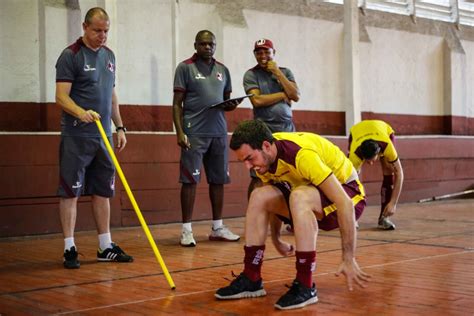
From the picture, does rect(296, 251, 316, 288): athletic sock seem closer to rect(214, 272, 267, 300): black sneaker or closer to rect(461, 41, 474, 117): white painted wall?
rect(214, 272, 267, 300): black sneaker

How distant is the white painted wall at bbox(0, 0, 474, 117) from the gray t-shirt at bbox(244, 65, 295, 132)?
72.7 inches

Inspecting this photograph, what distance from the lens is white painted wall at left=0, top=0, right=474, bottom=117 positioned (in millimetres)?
7324

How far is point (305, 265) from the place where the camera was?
362 cm

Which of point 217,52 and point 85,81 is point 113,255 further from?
point 217,52

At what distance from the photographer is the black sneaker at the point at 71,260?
16.5 ft

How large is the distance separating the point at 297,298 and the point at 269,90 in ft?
11.0

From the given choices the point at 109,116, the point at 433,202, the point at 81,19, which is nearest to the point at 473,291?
the point at 109,116

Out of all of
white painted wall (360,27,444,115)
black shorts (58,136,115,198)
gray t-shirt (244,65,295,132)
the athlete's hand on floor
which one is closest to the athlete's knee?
the athlete's hand on floor

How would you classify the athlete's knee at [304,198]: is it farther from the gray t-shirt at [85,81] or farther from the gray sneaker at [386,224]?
the gray sneaker at [386,224]

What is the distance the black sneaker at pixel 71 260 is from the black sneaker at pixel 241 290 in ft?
5.09

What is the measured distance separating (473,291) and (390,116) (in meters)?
7.63

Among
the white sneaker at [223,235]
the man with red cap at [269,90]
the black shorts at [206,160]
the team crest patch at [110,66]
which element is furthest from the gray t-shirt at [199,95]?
the team crest patch at [110,66]

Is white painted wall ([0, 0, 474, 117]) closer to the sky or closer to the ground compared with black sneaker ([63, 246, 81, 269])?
closer to the sky

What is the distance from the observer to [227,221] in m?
8.29
